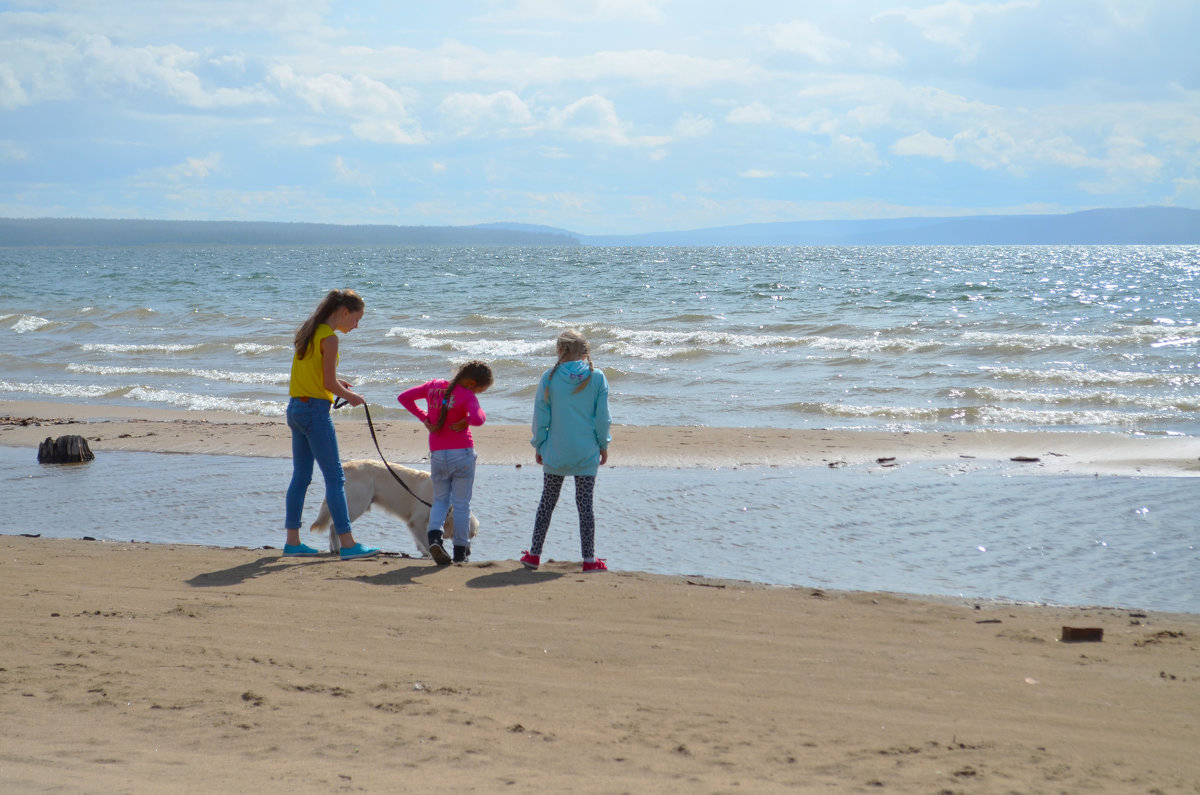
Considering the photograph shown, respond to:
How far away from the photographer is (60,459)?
1053cm

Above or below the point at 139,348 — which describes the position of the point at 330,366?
above

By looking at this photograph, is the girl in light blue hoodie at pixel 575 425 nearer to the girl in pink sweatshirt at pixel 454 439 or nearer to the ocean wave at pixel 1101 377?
the girl in pink sweatshirt at pixel 454 439

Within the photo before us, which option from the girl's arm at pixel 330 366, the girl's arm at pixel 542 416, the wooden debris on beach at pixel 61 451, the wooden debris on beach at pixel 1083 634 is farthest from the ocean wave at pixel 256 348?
the wooden debris on beach at pixel 1083 634

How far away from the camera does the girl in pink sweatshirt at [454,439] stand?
6551mm

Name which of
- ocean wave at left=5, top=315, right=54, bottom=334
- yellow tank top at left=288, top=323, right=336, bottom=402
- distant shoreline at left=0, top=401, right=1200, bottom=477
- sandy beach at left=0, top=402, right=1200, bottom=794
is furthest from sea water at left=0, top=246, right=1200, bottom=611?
yellow tank top at left=288, top=323, right=336, bottom=402

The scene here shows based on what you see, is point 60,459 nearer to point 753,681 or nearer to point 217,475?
point 217,475

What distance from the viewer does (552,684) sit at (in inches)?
166

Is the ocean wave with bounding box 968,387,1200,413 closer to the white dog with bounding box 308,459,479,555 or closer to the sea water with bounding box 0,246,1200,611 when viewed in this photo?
the sea water with bounding box 0,246,1200,611

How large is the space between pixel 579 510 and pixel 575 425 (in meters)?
0.55

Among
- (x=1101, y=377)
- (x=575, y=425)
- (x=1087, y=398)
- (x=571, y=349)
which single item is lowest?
(x=1087, y=398)

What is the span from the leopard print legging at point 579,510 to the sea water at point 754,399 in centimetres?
46

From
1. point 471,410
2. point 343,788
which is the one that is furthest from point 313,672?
point 471,410

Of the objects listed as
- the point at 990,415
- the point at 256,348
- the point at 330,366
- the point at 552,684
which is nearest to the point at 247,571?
the point at 330,366

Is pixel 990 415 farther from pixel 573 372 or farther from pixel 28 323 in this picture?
pixel 28 323
